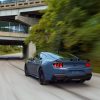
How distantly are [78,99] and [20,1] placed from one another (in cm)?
5361

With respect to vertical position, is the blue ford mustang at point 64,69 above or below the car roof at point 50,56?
below

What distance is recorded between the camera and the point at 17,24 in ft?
220

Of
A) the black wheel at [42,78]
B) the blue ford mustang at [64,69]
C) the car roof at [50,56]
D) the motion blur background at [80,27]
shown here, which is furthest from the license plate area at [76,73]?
the motion blur background at [80,27]

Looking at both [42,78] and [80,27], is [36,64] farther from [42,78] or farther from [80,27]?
[80,27]

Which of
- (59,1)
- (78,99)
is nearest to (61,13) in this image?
(59,1)

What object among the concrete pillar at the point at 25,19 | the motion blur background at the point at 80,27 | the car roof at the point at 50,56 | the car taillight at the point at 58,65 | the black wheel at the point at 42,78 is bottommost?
the black wheel at the point at 42,78

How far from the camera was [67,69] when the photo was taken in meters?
12.2

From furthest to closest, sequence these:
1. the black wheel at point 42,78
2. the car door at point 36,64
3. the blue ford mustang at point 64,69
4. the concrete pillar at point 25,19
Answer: the concrete pillar at point 25,19 → the car door at point 36,64 → the black wheel at point 42,78 → the blue ford mustang at point 64,69

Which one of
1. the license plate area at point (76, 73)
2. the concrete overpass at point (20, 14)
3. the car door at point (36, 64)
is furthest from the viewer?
the concrete overpass at point (20, 14)

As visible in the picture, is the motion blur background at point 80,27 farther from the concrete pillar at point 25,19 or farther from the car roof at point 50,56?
the concrete pillar at point 25,19

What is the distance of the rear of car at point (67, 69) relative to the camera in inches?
479

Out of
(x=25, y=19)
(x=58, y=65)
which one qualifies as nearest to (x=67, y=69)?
(x=58, y=65)

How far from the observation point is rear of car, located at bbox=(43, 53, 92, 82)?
12.2 metres

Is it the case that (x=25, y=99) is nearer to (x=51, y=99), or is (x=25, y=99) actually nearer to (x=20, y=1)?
(x=51, y=99)
